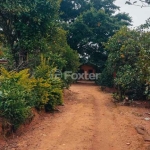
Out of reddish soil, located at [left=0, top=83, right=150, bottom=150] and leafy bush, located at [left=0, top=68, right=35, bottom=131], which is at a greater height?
leafy bush, located at [left=0, top=68, right=35, bottom=131]

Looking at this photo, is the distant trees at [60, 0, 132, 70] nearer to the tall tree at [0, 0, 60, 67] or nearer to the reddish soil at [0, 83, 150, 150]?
the tall tree at [0, 0, 60, 67]

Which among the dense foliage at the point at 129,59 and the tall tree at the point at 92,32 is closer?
the dense foliage at the point at 129,59

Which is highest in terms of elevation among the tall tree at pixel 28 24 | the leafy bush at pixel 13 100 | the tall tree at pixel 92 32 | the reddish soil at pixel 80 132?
the tall tree at pixel 92 32

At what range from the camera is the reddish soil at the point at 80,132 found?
602 cm

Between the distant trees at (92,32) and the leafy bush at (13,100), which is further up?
the distant trees at (92,32)

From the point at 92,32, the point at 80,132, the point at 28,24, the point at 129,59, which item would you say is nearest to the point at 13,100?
the point at 80,132

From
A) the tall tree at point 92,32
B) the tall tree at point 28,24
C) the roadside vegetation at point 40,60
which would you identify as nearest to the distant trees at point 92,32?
the tall tree at point 92,32

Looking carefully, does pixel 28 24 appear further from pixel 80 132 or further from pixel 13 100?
pixel 80 132

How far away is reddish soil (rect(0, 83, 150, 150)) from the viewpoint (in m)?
6.02

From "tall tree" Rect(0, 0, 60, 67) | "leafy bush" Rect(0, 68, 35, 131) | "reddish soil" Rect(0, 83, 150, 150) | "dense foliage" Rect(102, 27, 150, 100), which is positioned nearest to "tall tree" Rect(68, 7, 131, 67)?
"dense foliage" Rect(102, 27, 150, 100)

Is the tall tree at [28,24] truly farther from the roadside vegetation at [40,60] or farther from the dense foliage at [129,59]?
the dense foliage at [129,59]

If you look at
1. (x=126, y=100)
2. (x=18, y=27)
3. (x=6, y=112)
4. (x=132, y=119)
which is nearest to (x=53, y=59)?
(x=18, y=27)

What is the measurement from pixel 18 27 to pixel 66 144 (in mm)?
7733

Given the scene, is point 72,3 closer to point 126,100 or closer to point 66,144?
point 126,100
